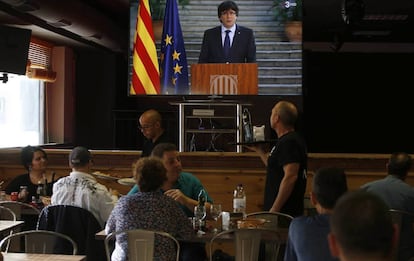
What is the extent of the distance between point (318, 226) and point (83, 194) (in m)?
2.01

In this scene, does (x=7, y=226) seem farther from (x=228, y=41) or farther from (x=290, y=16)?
(x=290, y=16)

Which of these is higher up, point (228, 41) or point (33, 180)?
point (228, 41)

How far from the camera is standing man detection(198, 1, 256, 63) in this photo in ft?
27.4

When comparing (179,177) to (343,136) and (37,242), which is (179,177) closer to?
(37,242)

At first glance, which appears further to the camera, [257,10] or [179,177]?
[257,10]

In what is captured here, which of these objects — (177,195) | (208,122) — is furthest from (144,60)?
(177,195)

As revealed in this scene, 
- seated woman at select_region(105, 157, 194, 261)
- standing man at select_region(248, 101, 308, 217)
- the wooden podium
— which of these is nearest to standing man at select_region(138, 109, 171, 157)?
standing man at select_region(248, 101, 308, 217)

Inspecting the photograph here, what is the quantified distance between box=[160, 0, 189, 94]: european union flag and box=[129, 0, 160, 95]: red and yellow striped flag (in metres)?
0.13

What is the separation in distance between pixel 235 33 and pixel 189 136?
1.65m

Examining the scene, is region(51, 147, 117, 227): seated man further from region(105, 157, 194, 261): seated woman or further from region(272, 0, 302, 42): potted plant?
region(272, 0, 302, 42): potted plant

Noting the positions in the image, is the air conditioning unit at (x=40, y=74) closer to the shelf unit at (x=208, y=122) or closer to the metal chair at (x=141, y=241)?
the shelf unit at (x=208, y=122)

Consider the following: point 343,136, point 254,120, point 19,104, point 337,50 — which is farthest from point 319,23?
point 19,104

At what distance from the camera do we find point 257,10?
27.7ft

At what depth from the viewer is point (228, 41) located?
8.39 meters
